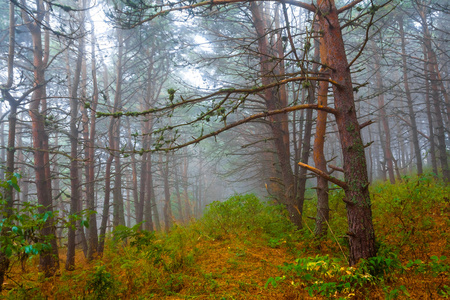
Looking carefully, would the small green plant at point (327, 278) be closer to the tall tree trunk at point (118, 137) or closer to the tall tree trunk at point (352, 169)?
the tall tree trunk at point (352, 169)

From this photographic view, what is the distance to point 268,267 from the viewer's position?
4508mm

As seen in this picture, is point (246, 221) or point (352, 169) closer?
point (352, 169)

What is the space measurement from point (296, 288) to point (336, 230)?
296 centimetres

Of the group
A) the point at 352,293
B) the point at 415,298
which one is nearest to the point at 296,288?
the point at 352,293

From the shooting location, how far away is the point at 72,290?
4062mm

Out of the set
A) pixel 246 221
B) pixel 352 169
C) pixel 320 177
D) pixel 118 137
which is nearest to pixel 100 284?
pixel 352 169

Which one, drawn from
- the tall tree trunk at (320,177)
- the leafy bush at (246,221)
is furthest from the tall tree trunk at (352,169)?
the leafy bush at (246,221)

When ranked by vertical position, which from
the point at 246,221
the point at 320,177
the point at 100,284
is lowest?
the point at 100,284

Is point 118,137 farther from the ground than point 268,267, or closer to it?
farther from the ground

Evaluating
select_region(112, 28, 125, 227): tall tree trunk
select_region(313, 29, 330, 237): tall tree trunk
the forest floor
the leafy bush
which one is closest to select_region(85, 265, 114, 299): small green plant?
the forest floor

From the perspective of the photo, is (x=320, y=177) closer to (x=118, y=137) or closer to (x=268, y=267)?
(x=268, y=267)

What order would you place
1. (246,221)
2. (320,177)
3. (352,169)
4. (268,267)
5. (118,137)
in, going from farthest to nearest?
1. (118,137)
2. (246,221)
3. (320,177)
4. (268,267)
5. (352,169)

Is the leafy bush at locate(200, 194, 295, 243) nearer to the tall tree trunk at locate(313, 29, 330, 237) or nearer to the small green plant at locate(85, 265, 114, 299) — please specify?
the tall tree trunk at locate(313, 29, 330, 237)

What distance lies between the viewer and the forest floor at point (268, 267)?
11.3 ft
